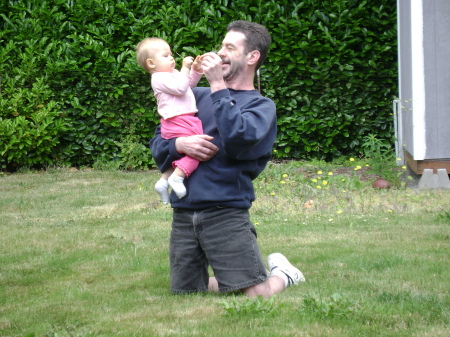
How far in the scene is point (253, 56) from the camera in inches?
149

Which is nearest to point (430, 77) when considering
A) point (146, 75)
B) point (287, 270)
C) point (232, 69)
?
point (146, 75)

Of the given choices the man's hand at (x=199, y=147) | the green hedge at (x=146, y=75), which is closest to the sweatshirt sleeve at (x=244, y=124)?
the man's hand at (x=199, y=147)

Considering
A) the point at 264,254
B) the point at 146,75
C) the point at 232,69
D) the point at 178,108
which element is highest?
the point at 146,75

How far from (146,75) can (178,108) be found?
619 cm

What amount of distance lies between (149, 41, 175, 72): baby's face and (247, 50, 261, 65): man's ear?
1.38ft

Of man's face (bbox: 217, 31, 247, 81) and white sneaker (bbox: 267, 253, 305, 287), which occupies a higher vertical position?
man's face (bbox: 217, 31, 247, 81)

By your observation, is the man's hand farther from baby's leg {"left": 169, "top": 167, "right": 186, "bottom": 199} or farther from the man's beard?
the man's beard

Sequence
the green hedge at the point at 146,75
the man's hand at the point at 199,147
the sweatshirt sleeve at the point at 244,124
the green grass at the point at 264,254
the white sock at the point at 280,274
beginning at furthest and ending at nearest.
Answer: the green hedge at the point at 146,75
the white sock at the point at 280,274
the man's hand at the point at 199,147
the sweatshirt sleeve at the point at 244,124
the green grass at the point at 264,254

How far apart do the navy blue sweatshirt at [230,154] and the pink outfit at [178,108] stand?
6cm

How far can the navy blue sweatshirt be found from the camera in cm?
350

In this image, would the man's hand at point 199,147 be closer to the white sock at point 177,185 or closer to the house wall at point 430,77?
the white sock at point 177,185

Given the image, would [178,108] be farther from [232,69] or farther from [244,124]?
[244,124]

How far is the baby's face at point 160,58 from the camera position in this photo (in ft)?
12.6

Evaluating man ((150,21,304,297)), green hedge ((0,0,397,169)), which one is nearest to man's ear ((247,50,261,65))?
man ((150,21,304,297))
